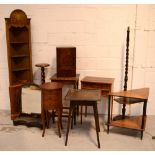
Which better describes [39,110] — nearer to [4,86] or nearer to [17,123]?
[17,123]

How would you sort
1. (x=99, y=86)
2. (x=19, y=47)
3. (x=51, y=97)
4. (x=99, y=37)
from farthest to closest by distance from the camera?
(x=19, y=47) → (x=99, y=37) → (x=99, y=86) → (x=51, y=97)

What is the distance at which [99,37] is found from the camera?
3.76 meters

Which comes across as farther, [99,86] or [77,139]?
[99,86]

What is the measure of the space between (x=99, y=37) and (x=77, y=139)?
1651mm

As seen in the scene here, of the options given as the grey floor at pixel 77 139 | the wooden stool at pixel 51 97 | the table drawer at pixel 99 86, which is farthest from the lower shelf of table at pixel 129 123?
the wooden stool at pixel 51 97

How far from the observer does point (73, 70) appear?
359 centimetres

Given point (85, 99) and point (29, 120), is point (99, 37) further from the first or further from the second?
point (29, 120)

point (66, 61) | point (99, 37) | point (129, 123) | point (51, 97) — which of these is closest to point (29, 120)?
point (51, 97)

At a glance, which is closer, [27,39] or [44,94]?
[44,94]

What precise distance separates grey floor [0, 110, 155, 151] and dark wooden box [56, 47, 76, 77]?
2.60ft

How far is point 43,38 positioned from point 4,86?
44.3 inches

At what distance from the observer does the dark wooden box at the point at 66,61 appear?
352 centimetres
